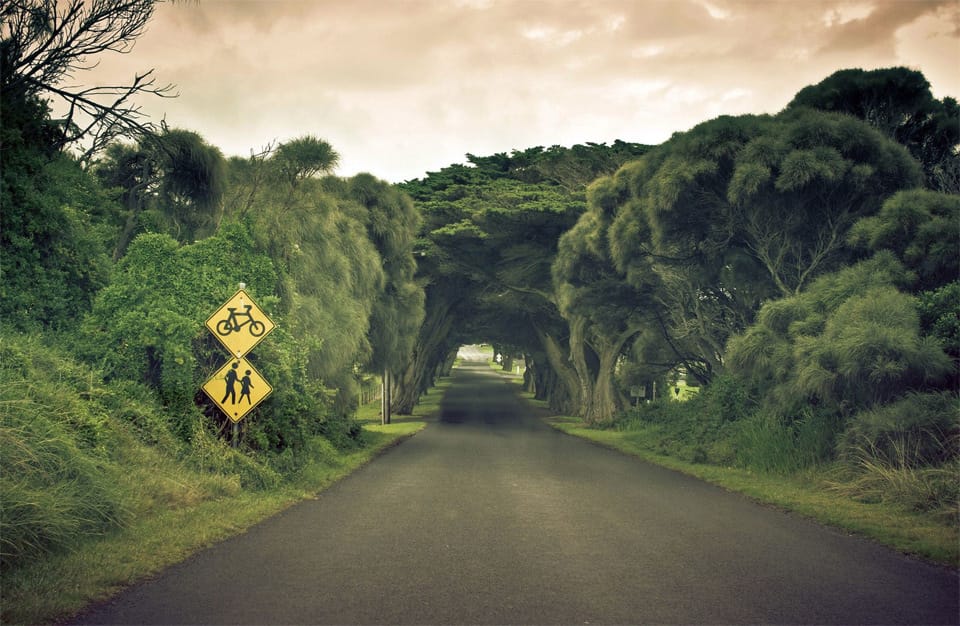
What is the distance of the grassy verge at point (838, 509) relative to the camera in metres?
8.59

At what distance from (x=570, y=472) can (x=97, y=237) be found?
10.8m

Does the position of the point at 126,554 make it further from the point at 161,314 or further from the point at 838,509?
the point at 838,509

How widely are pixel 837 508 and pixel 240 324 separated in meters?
9.77

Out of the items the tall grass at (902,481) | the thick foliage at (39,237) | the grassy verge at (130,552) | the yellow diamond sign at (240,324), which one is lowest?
the grassy verge at (130,552)

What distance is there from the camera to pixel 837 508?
1116 cm

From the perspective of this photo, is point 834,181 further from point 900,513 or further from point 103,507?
point 103,507

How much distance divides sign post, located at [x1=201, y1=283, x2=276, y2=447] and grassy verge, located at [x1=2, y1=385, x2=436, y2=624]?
61.9 inches

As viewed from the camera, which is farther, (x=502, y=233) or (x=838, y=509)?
(x=502, y=233)

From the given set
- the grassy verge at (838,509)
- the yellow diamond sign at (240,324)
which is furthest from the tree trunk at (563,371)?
the yellow diamond sign at (240,324)

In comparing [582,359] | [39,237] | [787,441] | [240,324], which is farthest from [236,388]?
[582,359]

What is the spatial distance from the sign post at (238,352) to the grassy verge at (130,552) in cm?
157

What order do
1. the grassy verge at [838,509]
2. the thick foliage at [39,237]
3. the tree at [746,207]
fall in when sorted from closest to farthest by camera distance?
the grassy verge at [838,509]
the thick foliage at [39,237]
the tree at [746,207]

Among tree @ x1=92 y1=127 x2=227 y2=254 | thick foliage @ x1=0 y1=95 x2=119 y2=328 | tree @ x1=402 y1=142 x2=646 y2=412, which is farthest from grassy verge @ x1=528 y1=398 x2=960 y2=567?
tree @ x1=402 y1=142 x2=646 y2=412

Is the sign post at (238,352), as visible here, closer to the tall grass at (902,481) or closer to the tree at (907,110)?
the tall grass at (902,481)
